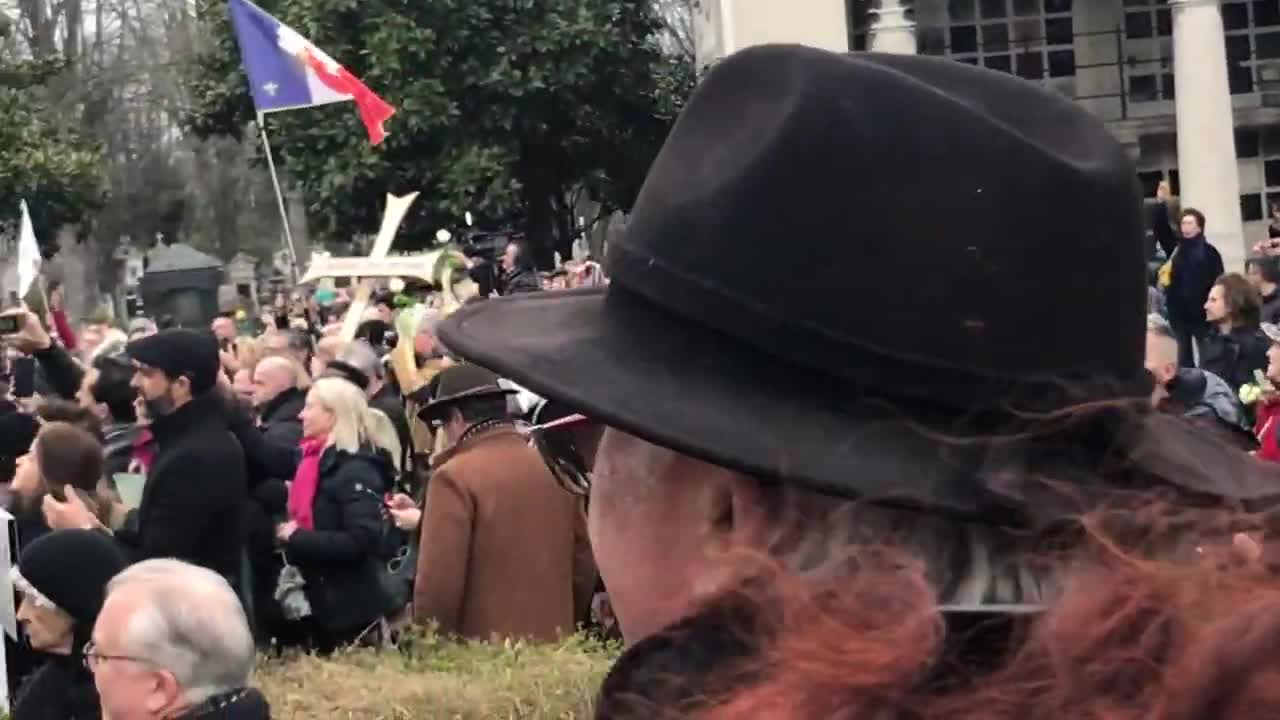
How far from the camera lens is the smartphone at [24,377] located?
1581 centimetres

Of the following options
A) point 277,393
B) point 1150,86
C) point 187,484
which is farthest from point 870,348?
point 1150,86

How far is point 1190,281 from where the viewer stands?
610 inches

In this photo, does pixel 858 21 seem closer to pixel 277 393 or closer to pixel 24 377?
pixel 24 377

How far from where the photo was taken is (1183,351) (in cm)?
1506

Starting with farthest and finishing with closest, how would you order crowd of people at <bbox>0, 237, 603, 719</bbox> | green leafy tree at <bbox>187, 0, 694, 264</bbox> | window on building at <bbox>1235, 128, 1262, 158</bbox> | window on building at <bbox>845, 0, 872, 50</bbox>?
window on building at <bbox>845, 0, 872, 50</bbox>
green leafy tree at <bbox>187, 0, 694, 264</bbox>
window on building at <bbox>1235, 128, 1262, 158</bbox>
crowd of people at <bbox>0, 237, 603, 719</bbox>

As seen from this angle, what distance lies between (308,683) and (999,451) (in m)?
4.13

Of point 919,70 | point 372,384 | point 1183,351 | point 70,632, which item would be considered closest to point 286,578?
point 70,632

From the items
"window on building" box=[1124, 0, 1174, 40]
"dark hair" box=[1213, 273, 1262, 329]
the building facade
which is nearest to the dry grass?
"dark hair" box=[1213, 273, 1262, 329]

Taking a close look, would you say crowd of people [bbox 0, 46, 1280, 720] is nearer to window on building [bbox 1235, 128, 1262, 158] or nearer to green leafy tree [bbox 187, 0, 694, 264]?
green leafy tree [bbox 187, 0, 694, 264]

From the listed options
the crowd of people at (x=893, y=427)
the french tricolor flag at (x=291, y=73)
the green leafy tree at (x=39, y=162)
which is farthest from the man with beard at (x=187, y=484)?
the green leafy tree at (x=39, y=162)

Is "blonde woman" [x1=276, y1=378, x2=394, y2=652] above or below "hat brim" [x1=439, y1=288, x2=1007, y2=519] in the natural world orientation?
below

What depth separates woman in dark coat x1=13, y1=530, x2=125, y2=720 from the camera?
5.50 meters

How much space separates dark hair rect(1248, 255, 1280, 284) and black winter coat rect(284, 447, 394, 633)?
8483 millimetres

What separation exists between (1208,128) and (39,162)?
15.8 m
